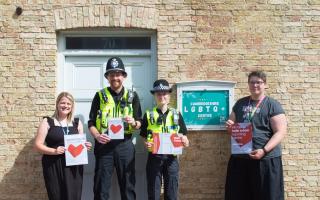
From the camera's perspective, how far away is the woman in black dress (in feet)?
18.7

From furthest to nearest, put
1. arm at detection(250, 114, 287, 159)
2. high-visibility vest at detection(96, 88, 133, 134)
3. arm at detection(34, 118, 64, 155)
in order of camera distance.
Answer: high-visibility vest at detection(96, 88, 133, 134) < arm at detection(250, 114, 287, 159) < arm at detection(34, 118, 64, 155)

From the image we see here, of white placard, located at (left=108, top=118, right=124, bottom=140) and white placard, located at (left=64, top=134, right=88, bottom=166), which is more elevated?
white placard, located at (left=108, top=118, right=124, bottom=140)

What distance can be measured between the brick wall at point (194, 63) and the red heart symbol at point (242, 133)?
91cm

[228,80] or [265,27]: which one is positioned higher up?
[265,27]

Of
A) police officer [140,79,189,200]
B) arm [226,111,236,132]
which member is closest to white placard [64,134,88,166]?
police officer [140,79,189,200]

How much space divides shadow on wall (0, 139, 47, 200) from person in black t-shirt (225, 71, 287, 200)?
2952 millimetres

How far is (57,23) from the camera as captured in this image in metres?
6.88

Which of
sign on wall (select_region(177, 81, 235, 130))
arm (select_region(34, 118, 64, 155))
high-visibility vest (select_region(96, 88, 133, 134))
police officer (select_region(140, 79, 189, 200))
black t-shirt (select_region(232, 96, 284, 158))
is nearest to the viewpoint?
arm (select_region(34, 118, 64, 155))

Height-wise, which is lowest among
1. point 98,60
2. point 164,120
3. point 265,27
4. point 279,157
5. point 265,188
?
point 265,188

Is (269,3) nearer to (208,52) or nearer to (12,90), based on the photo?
(208,52)

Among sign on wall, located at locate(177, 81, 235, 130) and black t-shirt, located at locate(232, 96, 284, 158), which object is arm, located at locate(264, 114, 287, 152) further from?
sign on wall, located at locate(177, 81, 235, 130)

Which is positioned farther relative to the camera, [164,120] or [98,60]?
[98,60]

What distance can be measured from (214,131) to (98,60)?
7.18 ft

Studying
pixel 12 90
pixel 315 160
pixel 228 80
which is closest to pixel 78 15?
pixel 12 90
